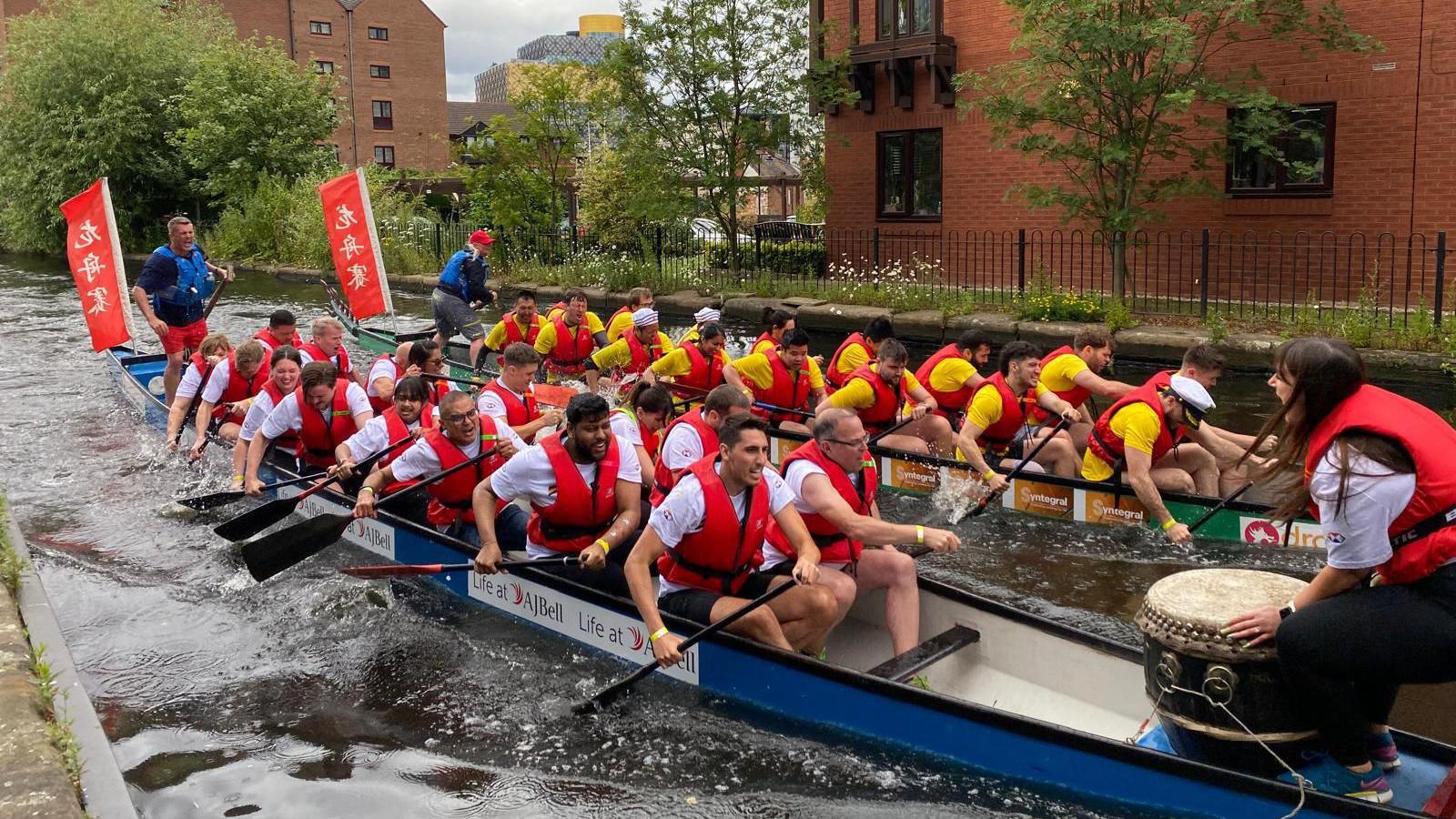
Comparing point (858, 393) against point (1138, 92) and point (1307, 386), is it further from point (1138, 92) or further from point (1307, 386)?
point (1138, 92)

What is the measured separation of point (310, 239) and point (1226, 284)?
23.3 metres

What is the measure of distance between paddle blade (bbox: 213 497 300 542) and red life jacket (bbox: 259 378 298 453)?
91cm

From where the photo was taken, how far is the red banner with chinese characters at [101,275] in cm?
1392

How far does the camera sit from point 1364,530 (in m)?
3.85

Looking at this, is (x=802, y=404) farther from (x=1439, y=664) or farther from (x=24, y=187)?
(x=24, y=187)

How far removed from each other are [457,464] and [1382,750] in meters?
5.48

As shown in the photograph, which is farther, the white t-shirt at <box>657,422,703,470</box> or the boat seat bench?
the white t-shirt at <box>657,422,703,470</box>

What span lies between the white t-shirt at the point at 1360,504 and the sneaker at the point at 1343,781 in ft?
3.35

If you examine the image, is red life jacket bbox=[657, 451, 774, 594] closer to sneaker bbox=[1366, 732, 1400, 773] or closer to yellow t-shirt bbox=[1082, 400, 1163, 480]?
sneaker bbox=[1366, 732, 1400, 773]

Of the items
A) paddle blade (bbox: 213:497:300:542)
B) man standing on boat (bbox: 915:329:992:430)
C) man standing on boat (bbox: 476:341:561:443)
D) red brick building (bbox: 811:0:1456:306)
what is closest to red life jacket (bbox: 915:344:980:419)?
man standing on boat (bbox: 915:329:992:430)

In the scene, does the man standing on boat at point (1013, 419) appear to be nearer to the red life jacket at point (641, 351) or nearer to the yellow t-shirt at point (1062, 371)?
the yellow t-shirt at point (1062, 371)

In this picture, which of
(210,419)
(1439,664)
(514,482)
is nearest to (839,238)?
(210,419)

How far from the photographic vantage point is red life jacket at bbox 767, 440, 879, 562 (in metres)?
6.23

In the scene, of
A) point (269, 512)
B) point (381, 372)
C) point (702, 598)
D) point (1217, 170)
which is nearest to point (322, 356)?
point (381, 372)
